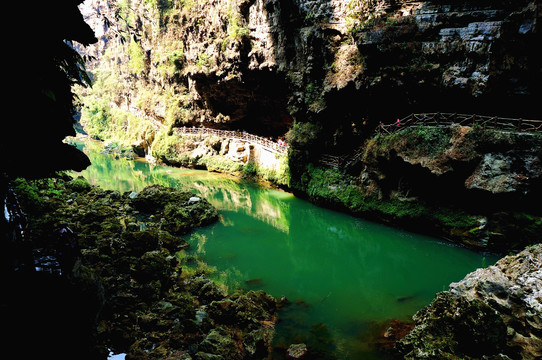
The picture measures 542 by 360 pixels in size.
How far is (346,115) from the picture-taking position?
17.2 m

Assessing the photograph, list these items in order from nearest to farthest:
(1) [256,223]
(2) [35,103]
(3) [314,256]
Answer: (2) [35,103], (3) [314,256], (1) [256,223]

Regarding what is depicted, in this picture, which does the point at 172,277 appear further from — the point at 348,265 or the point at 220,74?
the point at 220,74

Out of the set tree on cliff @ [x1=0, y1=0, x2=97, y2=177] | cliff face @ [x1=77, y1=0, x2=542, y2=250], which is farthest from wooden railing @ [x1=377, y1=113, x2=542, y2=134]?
tree on cliff @ [x1=0, y1=0, x2=97, y2=177]

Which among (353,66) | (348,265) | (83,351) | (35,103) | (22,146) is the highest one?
(353,66)

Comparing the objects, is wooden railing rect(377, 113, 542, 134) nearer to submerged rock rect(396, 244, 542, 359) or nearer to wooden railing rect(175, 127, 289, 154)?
submerged rock rect(396, 244, 542, 359)

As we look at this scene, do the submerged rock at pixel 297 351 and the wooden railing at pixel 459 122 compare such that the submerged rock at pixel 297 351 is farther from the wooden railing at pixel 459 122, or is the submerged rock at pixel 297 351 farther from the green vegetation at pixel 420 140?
the wooden railing at pixel 459 122

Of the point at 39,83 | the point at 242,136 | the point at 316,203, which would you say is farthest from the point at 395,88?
the point at 242,136

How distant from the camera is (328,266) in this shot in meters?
11.3

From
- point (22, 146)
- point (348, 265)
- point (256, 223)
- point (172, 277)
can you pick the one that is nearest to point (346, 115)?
point (256, 223)

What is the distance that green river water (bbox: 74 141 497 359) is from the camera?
7.58 metres

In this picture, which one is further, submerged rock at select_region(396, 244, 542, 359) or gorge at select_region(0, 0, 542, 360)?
submerged rock at select_region(396, 244, 542, 359)

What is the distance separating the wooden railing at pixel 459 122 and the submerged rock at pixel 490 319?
24.5ft

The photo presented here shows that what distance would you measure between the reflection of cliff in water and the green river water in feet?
0.64

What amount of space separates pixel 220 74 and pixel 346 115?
47.0ft
